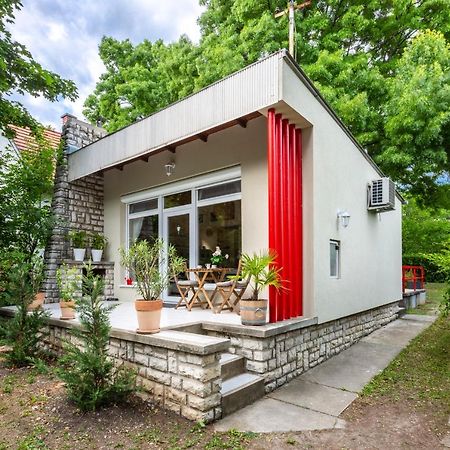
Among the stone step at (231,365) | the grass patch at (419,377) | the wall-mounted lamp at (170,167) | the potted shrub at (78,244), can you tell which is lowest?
the grass patch at (419,377)

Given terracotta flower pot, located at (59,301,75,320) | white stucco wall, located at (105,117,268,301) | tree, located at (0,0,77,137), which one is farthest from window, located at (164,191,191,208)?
terracotta flower pot, located at (59,301,75,320)

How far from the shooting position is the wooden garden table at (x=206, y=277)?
598cm

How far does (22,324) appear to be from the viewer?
4.89 meters

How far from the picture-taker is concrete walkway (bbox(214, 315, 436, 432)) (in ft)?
10.9

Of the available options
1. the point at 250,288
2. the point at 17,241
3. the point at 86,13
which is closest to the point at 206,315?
the point at 250,288

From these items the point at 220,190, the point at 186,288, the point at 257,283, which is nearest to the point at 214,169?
the point at 220,190

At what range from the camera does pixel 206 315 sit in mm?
5438

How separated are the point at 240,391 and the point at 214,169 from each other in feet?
13.0

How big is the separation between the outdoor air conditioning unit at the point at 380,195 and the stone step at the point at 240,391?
4558 mm

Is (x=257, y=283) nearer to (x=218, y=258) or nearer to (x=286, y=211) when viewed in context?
(x=286, y=211)

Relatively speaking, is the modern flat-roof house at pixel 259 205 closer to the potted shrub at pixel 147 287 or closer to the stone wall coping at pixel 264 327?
the stone wall coping at pixel 264 327

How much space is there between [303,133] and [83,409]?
14.4 ft

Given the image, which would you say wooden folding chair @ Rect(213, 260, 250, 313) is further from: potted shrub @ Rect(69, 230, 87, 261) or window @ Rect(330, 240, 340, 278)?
potted shrub @ Rect(69, 230, 87, 261)

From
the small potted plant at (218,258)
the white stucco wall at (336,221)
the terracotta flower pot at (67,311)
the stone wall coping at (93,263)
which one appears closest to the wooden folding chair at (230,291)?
the small potted plant at (218,258)
